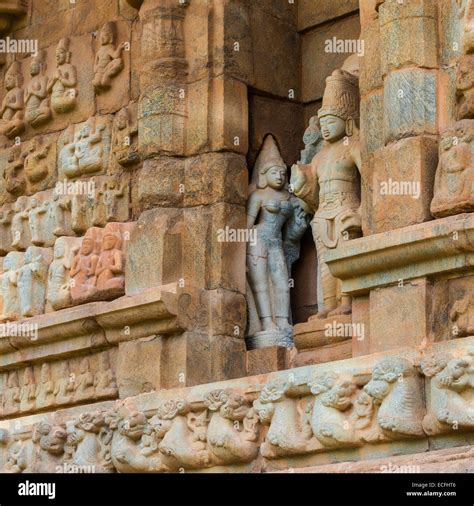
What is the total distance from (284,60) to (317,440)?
3.26m

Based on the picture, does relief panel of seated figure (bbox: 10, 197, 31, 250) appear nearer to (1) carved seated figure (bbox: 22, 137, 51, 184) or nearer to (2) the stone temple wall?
(2) the stone temple wall

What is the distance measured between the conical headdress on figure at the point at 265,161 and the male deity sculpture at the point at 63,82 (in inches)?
66.3

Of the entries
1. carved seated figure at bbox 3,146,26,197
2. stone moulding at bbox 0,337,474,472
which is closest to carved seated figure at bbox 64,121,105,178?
carved seated figure at bbox 3,146,26,197

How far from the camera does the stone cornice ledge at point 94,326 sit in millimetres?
12102

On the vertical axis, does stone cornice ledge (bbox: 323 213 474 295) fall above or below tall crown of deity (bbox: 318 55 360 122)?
below

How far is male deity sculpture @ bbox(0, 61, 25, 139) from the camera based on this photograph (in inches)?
561

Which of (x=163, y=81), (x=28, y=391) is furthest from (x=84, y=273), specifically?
(x=163, y=81)

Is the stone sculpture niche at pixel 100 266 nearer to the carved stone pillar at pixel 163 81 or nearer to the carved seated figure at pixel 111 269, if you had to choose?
the carved seated figure at pixel 111 269

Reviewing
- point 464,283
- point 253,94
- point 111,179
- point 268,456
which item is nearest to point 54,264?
point 111,179

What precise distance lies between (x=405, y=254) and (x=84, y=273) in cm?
315

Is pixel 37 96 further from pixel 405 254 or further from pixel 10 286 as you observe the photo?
pixel 405 254

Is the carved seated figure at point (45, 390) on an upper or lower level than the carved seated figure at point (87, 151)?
lower

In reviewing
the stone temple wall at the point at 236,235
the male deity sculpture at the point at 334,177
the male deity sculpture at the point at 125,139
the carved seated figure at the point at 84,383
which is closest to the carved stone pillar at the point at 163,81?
the stone temple wall at the point at 236,235

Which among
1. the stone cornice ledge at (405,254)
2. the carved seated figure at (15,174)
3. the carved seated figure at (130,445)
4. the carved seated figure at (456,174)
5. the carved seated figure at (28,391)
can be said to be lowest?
the carved seated figure at (130,445)
